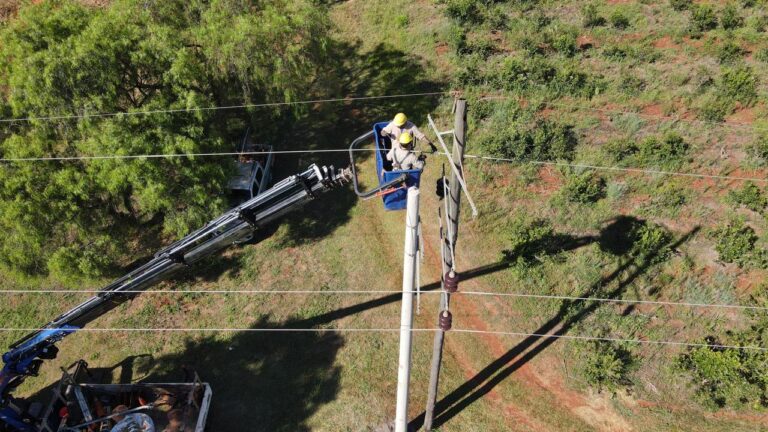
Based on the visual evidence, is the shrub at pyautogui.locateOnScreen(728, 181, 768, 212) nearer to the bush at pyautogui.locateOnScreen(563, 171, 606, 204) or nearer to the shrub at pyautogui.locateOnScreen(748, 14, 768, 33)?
the bush at pyautogui.locateOnScreen(563, 171, 606, 204)

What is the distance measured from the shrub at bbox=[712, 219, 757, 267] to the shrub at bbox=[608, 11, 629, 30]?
45.4 feet

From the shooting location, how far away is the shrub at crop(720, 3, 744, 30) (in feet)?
79.4

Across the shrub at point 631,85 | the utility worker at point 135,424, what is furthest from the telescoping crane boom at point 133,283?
the shrub at point 631,85

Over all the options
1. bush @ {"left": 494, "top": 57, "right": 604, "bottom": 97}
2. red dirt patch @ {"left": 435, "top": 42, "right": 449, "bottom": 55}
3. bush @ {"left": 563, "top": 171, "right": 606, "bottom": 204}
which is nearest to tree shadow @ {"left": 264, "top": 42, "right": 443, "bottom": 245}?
red dirt patch @ {"left": 435, "top": 42, "right": 449, "bottom": 55}

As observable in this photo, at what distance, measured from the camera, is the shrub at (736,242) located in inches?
627

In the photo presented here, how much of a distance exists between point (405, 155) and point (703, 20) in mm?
23259

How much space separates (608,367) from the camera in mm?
13969

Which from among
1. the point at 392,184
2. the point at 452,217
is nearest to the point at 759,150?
the point at 452,217

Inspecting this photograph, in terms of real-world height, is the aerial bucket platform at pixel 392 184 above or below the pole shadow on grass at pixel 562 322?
above

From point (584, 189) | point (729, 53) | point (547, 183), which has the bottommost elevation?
point (547, 183)

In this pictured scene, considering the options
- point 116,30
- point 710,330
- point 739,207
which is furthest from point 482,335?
point 116,30

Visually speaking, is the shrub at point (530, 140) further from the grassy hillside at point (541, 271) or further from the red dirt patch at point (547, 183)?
the red dirt patch at point (547, 183)

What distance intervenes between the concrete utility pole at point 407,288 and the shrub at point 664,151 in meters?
14.0

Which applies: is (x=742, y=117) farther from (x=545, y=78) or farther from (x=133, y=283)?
(x=133, y=283)
